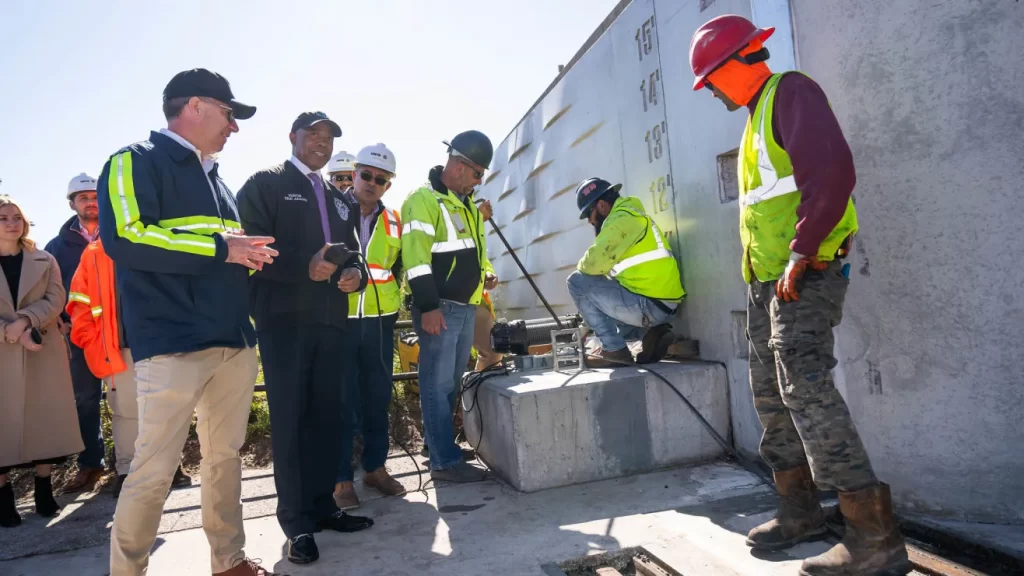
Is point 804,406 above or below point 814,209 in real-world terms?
below

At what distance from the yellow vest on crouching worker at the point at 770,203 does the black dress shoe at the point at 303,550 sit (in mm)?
1951

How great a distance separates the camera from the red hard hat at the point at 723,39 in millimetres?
2422

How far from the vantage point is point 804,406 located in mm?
2234

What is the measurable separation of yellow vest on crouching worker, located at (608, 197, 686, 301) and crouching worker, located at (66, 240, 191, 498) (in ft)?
9.44

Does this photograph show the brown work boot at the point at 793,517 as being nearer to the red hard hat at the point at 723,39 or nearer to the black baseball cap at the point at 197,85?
the red hard hat at the point at 723,39

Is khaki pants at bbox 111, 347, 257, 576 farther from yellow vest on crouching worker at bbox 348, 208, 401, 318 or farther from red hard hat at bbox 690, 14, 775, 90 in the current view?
red hard hat at bbox 690, 14, 775, 90

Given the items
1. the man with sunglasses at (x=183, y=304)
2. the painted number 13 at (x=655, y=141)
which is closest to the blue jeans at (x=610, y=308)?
the painted number 13 at (x=655, y=141)

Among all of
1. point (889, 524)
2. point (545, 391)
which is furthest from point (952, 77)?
point (545, 391)

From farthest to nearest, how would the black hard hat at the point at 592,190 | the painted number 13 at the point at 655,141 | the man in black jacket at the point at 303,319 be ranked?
the black hard hat at the point at 592,190
the painted number 13 at the point at 655,141
the man in black jacket at the point at 303,319

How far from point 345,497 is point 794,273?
2.33 metres

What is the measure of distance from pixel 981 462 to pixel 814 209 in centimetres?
125

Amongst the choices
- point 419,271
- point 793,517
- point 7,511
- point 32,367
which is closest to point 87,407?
point 32,367

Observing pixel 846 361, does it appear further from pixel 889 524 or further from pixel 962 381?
pixel 889 524

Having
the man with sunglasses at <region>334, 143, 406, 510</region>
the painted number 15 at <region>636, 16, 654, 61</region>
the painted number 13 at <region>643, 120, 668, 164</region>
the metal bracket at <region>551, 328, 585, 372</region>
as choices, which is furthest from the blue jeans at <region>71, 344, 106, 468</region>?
the painted number 15 at <region>636, 16, 654, 61</region>
